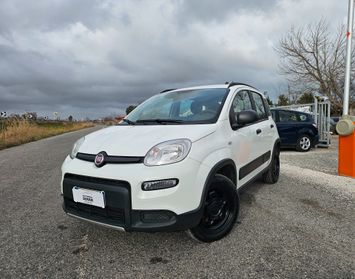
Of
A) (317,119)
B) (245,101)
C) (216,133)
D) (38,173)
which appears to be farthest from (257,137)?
(317,119)

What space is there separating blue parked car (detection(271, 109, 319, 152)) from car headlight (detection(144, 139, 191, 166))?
7798mm

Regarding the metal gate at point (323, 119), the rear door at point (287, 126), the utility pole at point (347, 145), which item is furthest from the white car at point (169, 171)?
the metal gate at point (323, 119)

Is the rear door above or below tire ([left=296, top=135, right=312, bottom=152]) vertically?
above

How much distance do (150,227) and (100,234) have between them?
999mm

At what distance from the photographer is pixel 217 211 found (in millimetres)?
2859

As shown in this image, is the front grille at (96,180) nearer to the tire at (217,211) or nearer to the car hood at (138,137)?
the car hood at (138,137)

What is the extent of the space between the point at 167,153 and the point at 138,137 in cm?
41

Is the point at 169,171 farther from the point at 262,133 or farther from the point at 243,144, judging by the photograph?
the point at 262,133

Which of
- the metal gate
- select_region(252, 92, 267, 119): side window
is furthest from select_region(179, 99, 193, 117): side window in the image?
the metal gate

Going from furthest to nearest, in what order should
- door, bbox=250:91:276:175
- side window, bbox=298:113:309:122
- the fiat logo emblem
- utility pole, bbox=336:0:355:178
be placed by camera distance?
side window, bbox=298:113:309:122 → utility pole, bbox=336:0:355:178 → door, bbox=250:91:276:175 → the fiat logo emblem

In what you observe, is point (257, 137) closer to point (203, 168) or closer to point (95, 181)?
point (203, 168)

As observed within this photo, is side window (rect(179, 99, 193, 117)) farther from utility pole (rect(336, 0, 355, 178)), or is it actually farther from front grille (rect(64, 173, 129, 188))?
utility pole (rect(336, 0, 355, 178))

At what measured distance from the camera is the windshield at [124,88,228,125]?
3.10 m

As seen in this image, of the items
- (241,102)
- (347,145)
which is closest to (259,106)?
(241,102)
